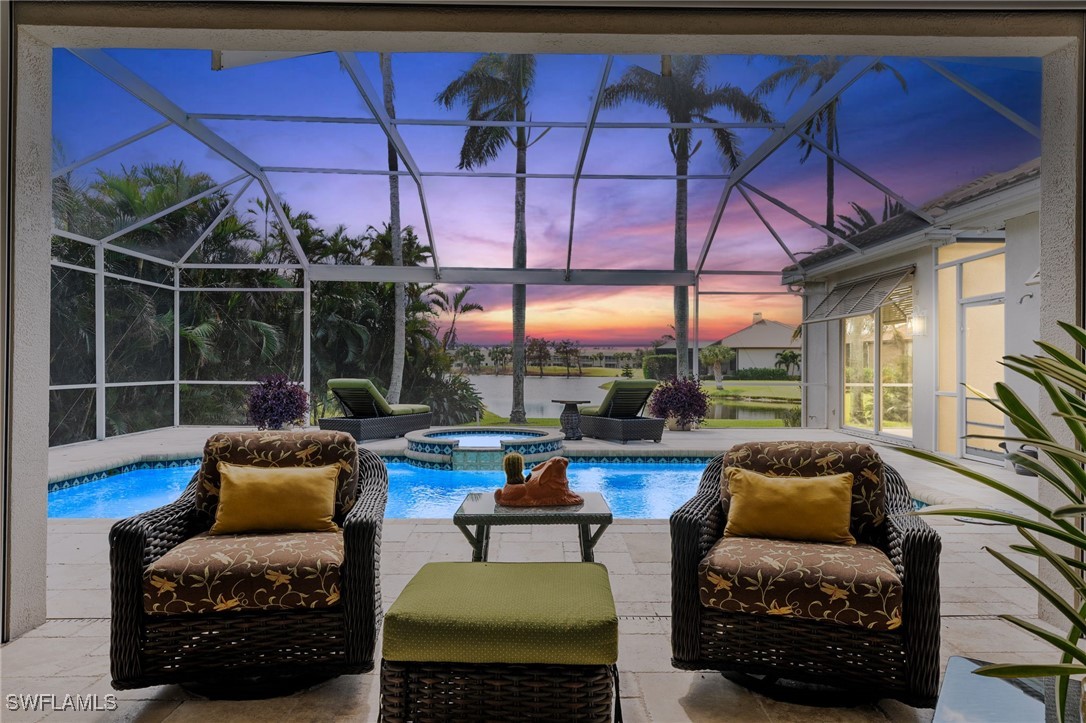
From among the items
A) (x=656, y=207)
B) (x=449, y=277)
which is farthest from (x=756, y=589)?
(x=656, y=207)

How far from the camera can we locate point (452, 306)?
42.6ft

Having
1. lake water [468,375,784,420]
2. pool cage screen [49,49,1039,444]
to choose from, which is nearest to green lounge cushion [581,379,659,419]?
pool cage screen [49,49,1039,444]

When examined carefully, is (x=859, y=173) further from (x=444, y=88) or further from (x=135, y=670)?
(x=135, y=670)

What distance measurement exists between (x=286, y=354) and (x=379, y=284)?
88.6 inches

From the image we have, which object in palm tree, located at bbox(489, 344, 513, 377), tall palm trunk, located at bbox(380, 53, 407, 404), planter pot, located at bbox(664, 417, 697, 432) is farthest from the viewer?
palm tree, located at bbox(489, 344, 513, 377)

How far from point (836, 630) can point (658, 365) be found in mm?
10854

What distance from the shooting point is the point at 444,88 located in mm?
10148

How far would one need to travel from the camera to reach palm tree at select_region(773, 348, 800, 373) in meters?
12.4

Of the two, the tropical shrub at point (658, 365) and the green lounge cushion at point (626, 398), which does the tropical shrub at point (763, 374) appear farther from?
the green lounge cushion at point (626, 398)

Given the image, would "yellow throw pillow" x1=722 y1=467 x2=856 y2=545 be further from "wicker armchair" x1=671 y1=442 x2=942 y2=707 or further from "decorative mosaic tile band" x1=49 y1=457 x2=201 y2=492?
"decorative mosaic tile band" x1=49 y1=457 x2=201 y2=492

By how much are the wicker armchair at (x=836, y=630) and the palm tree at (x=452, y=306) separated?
10.7m

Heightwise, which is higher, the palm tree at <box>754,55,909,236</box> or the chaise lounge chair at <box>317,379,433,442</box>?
the palm tree at <box>754,55,909,236</box>

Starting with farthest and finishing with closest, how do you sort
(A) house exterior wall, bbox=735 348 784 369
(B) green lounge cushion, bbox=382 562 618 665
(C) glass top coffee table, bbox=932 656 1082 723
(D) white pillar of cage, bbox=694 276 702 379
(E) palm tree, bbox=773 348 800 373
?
(A) house exterior wall, bbox=735 348 784 369 → (E) palm tree, bbox=773 348 800 373 → (D) white pillar of cage, bbox=694 276 702 379 → (B) green lounge cushion, bbox=382 562 618 665 → (C) glass top coffee table, bbox=932 656 1082 723

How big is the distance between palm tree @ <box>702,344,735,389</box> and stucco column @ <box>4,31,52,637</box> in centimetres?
1140
